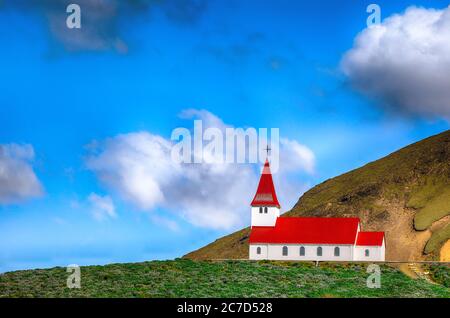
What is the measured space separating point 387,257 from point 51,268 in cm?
5608

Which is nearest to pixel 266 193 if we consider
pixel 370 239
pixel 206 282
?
pixel 370 239

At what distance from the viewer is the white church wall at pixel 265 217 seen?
76.1 m

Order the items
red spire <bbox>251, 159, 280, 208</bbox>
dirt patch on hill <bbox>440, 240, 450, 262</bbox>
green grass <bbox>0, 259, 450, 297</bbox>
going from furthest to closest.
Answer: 1. dirt patch on hill <bbox>440, 240, 450, 262</bbox>
2. red spire <bbox>251, 159, 280, 208</bbox>
3. green grass <bbox>0, 259, 450, 297</bbox>

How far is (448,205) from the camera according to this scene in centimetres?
10444

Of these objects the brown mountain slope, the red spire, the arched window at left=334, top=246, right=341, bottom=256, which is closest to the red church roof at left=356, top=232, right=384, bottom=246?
the arched window at left=334, top=246, right=341, bottom=256

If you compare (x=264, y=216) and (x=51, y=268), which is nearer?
(x=51, y=268)

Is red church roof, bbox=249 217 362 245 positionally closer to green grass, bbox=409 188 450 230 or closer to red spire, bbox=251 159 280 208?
red spire, bbox=251 159 280 208

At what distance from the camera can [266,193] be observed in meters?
76.7

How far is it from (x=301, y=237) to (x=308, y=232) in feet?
3.42

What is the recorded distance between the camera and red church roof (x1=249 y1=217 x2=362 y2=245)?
240 ft

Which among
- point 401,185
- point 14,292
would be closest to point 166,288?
point 14,292

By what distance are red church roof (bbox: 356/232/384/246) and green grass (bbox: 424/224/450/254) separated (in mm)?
20170

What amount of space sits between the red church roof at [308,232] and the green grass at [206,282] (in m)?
13.6
